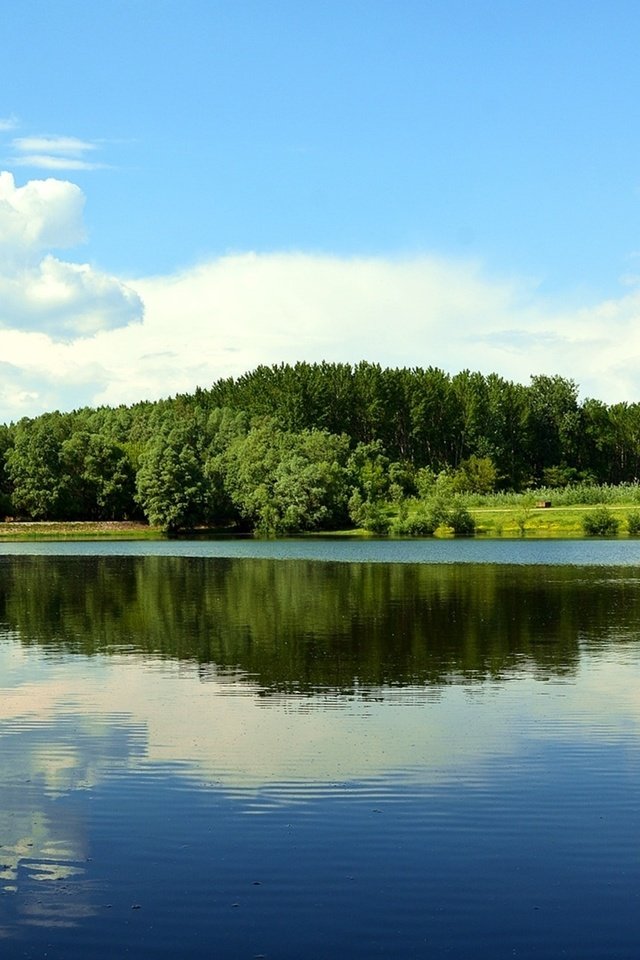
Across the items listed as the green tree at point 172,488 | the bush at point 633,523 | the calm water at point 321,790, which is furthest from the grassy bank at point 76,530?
the calm water at point 321,790

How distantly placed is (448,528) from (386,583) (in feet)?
234

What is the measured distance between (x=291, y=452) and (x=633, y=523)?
1839 inches

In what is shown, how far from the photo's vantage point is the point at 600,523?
12200cm

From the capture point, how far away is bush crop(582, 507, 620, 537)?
12175 centimetres

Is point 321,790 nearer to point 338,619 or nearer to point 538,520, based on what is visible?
point 338,619

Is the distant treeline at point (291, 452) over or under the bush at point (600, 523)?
over

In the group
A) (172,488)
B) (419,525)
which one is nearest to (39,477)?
(172,488)

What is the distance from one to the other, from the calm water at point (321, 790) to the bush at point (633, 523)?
281 ft

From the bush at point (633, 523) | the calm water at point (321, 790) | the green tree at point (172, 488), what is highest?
the green tree at point (172, 488)

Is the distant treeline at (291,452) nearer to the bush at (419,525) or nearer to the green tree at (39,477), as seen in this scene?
the green tree at (39,477)

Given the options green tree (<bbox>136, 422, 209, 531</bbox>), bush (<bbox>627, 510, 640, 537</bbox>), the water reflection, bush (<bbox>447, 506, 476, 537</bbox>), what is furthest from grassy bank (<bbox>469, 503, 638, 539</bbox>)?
the water reflection

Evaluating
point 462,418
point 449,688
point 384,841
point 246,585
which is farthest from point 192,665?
point 462,418

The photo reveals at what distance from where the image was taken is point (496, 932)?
11.4 meters

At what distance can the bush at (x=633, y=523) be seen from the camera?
12112cm
